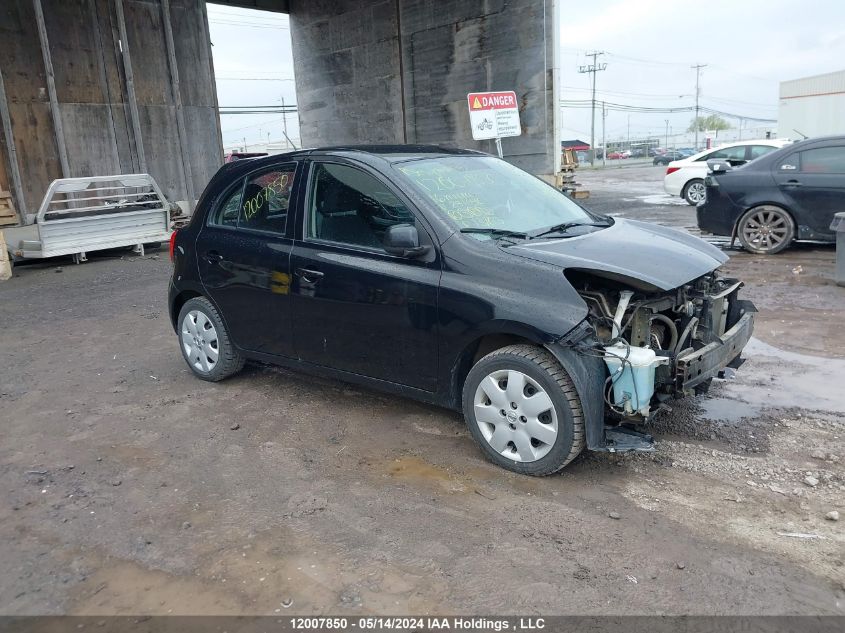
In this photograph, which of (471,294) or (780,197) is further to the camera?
(780,197)

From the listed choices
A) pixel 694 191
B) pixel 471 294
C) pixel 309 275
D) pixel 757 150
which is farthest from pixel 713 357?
pixel 694 191

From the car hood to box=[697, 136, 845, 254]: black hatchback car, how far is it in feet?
20.0

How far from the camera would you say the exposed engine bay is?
3.50 m

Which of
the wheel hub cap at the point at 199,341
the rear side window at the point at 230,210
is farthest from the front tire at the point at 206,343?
the rear side window at the point at 230,210

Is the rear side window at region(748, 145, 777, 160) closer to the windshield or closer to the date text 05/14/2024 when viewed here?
the windshield

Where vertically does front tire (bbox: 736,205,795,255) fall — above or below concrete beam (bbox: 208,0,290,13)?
below

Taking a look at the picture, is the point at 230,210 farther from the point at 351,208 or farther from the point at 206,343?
the point at 351,208

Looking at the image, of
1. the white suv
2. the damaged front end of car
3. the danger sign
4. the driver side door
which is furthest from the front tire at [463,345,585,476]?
the white suv

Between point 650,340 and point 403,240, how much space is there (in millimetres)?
1483

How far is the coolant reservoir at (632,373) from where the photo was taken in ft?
11.4

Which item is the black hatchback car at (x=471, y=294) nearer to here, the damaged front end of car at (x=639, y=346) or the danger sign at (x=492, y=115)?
the damaged front end of car at (x=639, y=346)

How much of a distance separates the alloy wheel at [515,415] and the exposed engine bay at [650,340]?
1.11ft

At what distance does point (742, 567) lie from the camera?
2.92 m

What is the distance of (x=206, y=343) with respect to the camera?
17.9ft
